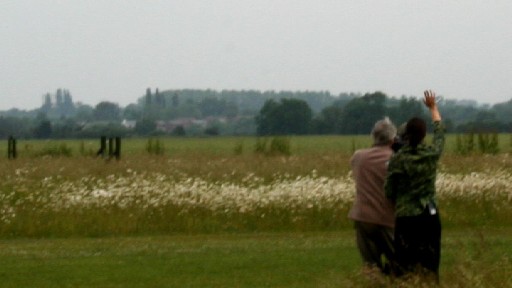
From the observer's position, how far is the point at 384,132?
38.2 feet

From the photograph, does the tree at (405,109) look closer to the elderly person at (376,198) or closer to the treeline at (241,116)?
the treeline at (241,116)

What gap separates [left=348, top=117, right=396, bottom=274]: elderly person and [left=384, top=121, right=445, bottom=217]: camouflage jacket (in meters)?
0.37

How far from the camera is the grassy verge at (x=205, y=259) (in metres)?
15.0

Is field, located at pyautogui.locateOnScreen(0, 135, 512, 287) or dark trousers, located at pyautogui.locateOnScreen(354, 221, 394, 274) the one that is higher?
dark trousers, located at pyautogui.locateOnScreen(354, 221, 394, 274)

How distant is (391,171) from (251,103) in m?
103

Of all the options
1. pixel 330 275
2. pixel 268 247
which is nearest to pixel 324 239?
pixel 268 247

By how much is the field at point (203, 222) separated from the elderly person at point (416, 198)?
137 cm

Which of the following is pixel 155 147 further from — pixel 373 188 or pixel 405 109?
pixel 373 188

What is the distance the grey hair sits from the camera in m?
11.6

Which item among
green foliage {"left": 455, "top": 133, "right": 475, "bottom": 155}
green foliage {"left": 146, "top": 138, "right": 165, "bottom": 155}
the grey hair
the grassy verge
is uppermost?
the grey hair

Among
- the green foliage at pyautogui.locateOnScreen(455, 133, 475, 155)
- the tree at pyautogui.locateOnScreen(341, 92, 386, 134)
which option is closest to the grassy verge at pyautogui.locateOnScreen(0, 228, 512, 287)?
the green foliage at pyautogui.locateOnScreen(455, 133, 475, 155)

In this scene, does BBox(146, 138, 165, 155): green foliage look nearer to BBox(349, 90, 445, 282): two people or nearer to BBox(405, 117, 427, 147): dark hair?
BBox(349, 90, 445, 282): two people

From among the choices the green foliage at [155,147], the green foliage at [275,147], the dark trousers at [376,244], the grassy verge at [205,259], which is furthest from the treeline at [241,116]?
the dark trousers at [376,244]

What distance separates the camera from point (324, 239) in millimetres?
20609
